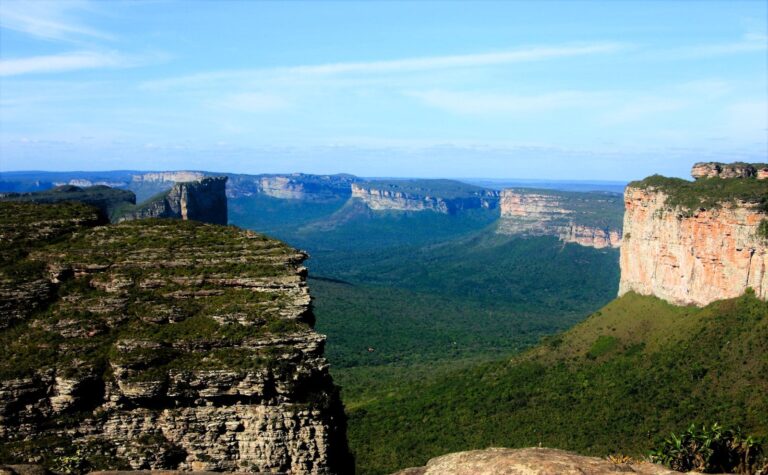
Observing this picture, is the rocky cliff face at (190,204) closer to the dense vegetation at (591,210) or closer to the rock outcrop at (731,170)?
the rock outcrop at (731,170)

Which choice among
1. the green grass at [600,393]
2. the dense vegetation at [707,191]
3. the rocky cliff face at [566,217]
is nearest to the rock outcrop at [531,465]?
the green grass at [600,393]

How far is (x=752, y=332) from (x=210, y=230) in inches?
1535

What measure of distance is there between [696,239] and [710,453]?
35488 millimetres

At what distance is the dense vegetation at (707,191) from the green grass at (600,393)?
777 cm

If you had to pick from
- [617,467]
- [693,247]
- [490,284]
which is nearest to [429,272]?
[490,284]

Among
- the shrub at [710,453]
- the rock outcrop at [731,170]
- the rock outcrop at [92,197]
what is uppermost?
the rock outcrop at [731,170]

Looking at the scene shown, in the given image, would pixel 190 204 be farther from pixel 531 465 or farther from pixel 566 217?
pixel 566 217

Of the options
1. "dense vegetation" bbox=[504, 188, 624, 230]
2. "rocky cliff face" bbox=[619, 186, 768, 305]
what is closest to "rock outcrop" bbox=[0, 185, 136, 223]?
"rocky cliff face" bbox=[619, 186, 768, 305]

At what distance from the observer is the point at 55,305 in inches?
1077

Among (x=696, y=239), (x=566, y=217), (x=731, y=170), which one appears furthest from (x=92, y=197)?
(x=566, y=217)

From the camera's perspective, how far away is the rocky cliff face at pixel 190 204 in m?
102

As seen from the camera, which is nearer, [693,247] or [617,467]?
[617,467]

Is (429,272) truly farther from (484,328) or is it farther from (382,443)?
(382,443)

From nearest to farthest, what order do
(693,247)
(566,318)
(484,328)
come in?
(693,247) → (484,328) → (566,318)
